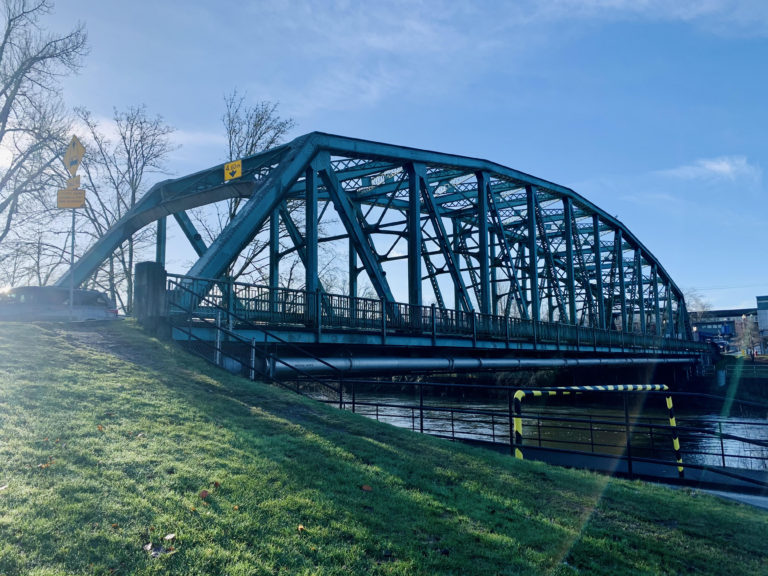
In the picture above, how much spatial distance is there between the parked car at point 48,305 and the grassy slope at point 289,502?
9717 mm

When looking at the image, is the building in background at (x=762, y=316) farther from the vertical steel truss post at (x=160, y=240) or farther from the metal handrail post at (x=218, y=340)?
the metal handrail post at (x=218, y=340)

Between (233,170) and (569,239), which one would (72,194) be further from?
(569,239)

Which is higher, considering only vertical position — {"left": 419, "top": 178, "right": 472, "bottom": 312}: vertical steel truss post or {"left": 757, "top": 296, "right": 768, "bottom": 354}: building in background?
{"left": 419, "top": 178, "right": 472, "bottom": 312}: vertical steel truss post

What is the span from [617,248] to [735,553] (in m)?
48.5

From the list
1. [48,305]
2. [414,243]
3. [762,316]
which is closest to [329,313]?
[414,243]

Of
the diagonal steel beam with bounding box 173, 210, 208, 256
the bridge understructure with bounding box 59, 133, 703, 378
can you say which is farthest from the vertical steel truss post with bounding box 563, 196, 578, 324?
the diagonal steel beam with bounding box 173, 210, 208, 256

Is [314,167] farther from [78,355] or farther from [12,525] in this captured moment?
[12,525]

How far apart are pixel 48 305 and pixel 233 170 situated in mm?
Answer: 8039

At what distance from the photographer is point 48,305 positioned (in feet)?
59.9

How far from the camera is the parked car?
1789cm

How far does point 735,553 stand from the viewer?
17.5ft

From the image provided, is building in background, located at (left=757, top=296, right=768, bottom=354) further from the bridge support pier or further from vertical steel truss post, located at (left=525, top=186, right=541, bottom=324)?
the bridge support pier

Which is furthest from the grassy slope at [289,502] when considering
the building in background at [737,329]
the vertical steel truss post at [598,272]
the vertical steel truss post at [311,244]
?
the building in background at [737,329]

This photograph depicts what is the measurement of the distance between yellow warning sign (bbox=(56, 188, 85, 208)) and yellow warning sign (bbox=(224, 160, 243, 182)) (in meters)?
6.20
